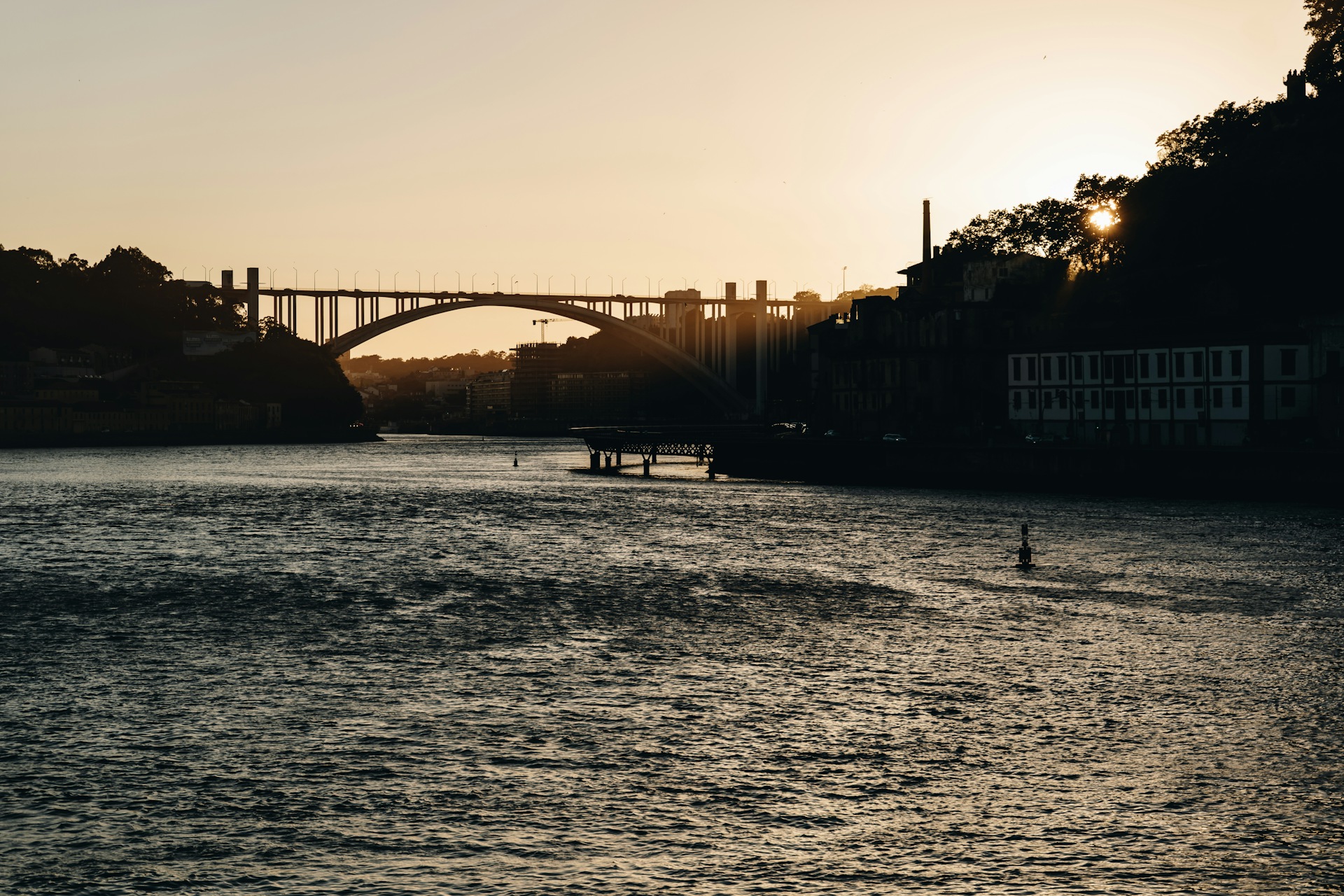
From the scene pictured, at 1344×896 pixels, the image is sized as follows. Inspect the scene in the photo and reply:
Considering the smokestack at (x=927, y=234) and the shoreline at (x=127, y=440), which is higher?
the smokestack at (x=927, y=234)

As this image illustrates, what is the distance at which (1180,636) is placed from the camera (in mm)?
26438

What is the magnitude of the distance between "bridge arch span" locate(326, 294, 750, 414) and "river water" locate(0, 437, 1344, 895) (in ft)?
385

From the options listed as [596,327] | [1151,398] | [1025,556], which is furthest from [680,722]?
[596,327]

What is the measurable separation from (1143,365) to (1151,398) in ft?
7.03

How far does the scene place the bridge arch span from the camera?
160000 mm

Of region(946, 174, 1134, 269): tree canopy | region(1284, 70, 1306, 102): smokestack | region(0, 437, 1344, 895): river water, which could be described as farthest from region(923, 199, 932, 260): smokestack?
region(0, 437, 1344, 895): river water

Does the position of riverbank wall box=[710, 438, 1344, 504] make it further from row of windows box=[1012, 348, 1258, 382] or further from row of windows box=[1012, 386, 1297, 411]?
row of windows box=[1012, 348, 1258, 382]

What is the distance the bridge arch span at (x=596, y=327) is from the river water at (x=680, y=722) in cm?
11729

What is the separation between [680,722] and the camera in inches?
752

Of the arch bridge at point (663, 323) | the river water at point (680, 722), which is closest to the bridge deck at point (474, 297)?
the arch bridge at point (663, 323)

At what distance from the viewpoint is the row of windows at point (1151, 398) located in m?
75.4

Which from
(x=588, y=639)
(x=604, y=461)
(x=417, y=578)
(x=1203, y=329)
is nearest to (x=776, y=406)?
(x=604, y=461)

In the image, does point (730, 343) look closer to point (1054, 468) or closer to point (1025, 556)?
point (1054, 468)

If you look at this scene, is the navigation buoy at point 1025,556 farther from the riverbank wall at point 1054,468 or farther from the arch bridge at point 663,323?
the arch bridge at point 663,323
